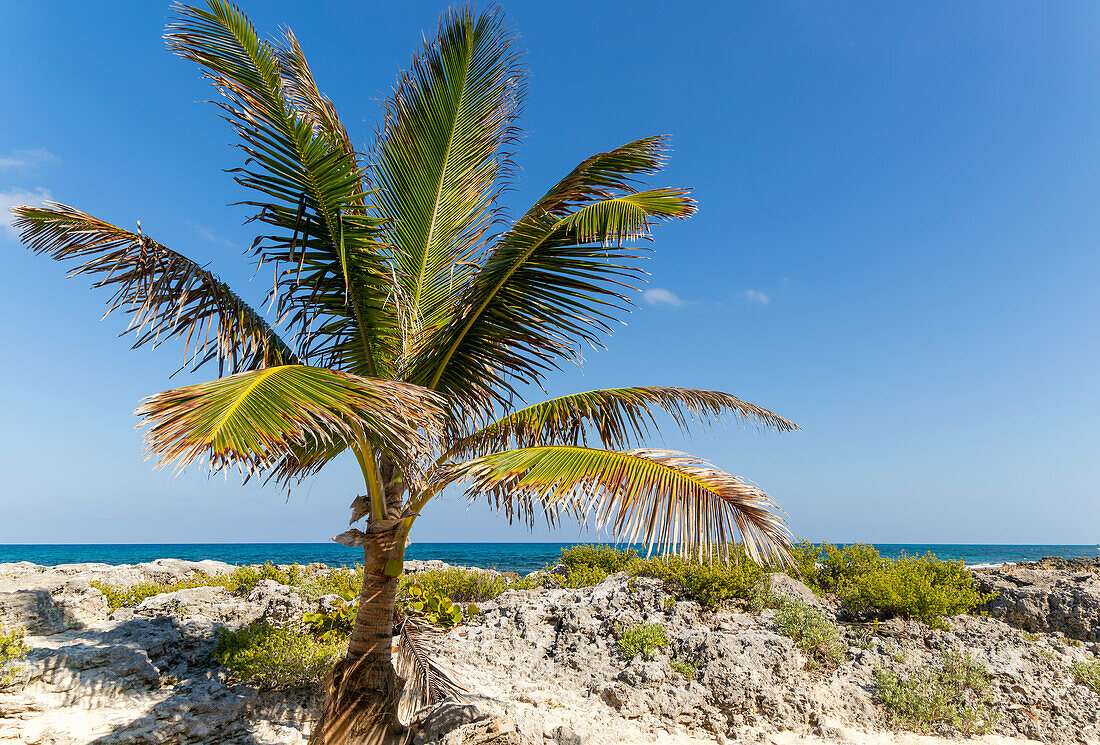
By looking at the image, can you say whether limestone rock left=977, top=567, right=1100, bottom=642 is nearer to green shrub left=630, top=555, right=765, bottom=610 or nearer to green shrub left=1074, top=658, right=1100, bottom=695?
green shrub left=1074, top=658, right=1100, bottom=695

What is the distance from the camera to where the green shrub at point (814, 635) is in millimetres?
6758

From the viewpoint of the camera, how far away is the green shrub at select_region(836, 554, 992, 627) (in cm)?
786

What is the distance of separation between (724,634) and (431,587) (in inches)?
209

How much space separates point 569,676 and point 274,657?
3.22m

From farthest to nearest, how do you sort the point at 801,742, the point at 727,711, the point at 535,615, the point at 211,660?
the point at 535,615, the point at 211,660, the point at 727,711, the point at 801,742

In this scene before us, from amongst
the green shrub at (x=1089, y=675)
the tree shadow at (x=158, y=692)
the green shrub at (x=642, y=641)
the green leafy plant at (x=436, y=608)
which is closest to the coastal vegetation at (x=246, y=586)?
the green leafy plant at (x=436, y=608)

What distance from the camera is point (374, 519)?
453 centimetres

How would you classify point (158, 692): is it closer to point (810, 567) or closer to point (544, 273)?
point (544, 273)

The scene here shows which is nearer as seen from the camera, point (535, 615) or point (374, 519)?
point (374, 519)

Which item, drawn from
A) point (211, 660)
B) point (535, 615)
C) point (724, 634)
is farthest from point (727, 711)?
point (211, 660)

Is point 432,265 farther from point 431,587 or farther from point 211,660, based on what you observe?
point 431,587

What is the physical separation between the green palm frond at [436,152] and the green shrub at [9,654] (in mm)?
4797

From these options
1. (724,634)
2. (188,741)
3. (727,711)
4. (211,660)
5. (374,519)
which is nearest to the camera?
(374,519)

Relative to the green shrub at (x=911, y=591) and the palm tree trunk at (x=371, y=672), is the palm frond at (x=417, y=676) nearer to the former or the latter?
the palm tree trunk at (x=371, y=672)
